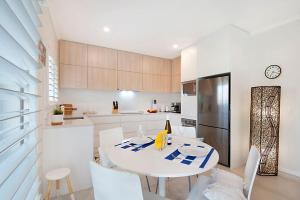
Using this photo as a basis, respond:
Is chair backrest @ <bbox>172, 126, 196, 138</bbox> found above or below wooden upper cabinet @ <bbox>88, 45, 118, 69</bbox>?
below

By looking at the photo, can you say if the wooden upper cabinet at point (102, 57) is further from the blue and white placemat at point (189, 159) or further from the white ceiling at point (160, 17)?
the blue and white placemat at point (189, 159)

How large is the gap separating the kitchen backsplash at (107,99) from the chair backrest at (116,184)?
3144mm

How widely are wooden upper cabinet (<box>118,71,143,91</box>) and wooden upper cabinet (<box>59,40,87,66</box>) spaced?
0.90 metres

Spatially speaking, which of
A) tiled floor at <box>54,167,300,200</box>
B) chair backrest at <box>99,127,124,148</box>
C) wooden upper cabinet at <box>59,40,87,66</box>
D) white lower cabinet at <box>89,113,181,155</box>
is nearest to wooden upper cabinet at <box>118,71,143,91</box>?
white lower cabinet at <box>89,113,181,155</box>

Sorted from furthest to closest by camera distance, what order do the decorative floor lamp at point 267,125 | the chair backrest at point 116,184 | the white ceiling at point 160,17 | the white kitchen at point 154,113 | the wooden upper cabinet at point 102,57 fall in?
1. the wooden upper cabinet at point 102,57
2. the decorative floor lamp at point 267,125
3. the white ceiling at point 160,17
4. the white kitchen at point 154,113
5. the chair backrest at point 116,184

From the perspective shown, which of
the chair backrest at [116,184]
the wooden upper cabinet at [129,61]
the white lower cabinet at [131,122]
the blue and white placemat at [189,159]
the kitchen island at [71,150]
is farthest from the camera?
the wooden upper cabinet at [129,61]

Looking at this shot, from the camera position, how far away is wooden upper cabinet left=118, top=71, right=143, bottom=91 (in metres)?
3.93

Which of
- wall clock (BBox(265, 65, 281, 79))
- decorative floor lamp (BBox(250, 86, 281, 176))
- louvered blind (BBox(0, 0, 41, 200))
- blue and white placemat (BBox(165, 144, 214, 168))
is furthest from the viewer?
wall clock (BBox(265, 65, 281, 79))

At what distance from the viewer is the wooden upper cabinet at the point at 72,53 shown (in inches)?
130

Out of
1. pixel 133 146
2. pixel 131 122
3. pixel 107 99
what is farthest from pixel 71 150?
pixel 107 99

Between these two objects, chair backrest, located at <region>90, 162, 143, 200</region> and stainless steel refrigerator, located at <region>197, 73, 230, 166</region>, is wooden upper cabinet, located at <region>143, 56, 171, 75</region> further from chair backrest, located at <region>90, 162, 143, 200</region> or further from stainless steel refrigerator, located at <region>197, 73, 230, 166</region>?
chair backrest, located at <region>90, 162, 143, 200</region>

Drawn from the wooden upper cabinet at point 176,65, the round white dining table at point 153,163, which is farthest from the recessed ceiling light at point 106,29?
the wooden upper cabinet at point 176,65

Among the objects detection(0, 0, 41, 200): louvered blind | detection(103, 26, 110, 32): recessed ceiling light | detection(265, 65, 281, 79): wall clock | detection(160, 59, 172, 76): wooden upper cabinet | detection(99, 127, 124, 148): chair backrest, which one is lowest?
detection(99, 127, 124, 148): chair backrest

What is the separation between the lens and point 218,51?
284 cm
